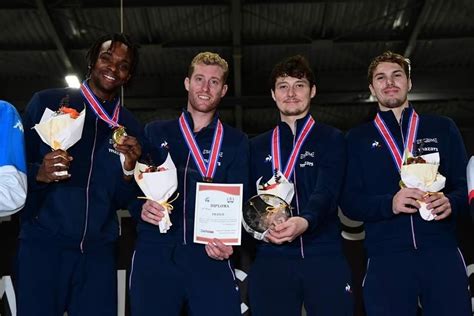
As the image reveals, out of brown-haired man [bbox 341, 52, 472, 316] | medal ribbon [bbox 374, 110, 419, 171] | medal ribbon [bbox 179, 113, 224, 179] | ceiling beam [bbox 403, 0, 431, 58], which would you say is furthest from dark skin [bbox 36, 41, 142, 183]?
ceiling beam [bbox 403, 0, 431, 58]

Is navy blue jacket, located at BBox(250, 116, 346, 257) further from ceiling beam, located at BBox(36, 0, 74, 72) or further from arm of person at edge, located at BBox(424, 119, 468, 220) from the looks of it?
ceiling beam, located at BBox(36, 0, 74, 72)

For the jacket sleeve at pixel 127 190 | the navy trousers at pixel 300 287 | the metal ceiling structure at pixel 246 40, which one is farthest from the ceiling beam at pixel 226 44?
the navy trousers at pixel 300 287

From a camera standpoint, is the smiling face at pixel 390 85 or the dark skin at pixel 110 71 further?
the smiling face at pixel 390 85

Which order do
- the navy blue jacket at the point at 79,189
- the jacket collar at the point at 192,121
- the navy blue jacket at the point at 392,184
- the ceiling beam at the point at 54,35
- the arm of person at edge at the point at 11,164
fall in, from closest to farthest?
the arm of person at edge at the point at 11,164
the navy blue jacket at the point at 79,189
the navy blue jacket at the point at 392,184
the jacket collar at the point at 192,121
the ceiling beam at the point at 54,35

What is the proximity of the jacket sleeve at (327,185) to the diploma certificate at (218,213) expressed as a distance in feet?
1.31

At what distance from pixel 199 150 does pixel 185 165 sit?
13cm

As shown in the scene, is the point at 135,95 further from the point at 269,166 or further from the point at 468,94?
→ the point at 269,166

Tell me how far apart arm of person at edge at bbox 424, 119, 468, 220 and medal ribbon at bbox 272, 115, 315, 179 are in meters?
0.84

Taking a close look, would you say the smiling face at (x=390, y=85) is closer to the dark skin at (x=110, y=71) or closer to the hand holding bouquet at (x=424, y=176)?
the hand holding bouquet at (x=424, y=176)

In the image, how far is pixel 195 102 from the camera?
3.70 m

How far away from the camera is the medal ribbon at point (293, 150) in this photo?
3527mm

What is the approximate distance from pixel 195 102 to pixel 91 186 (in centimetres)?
90

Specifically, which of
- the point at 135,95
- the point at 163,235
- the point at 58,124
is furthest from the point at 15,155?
the point at 135,95

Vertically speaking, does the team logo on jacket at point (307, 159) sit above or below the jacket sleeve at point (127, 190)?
above
